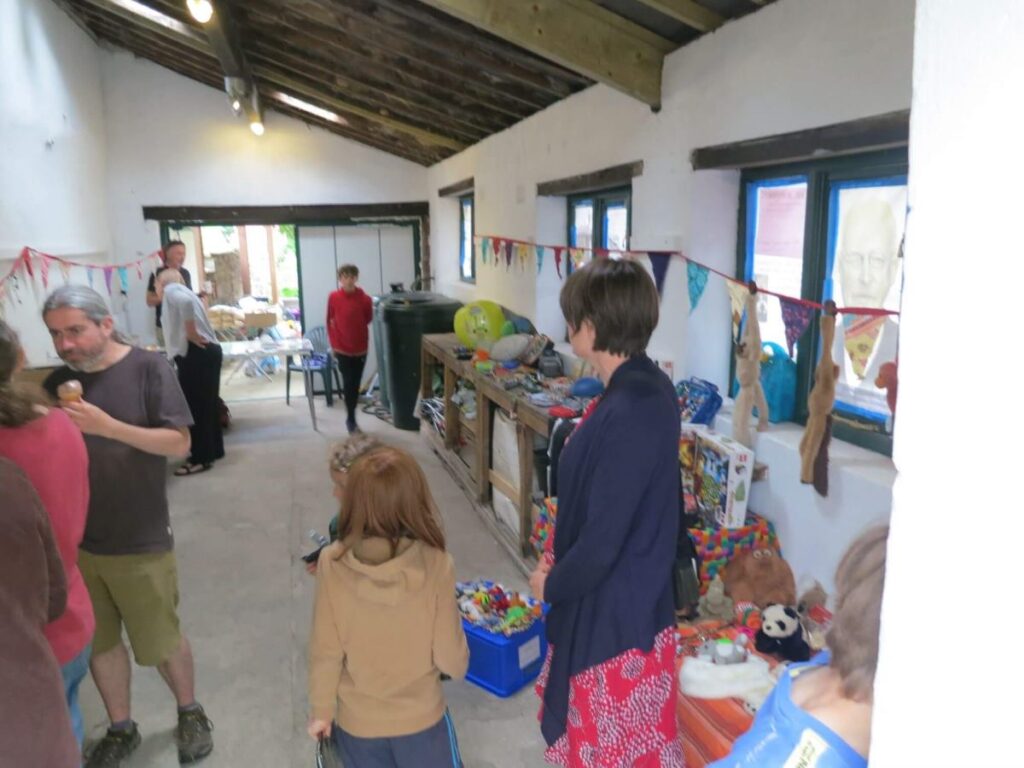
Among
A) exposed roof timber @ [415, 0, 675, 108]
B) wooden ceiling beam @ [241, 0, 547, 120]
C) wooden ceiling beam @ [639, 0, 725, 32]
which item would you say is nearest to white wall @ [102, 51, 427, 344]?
wooden ceiling beam @ [241, 0, 547, 120]

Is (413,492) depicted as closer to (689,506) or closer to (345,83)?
(689,506)

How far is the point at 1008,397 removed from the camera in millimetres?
490

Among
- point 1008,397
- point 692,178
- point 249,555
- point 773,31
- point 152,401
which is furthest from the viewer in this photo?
point 249,555

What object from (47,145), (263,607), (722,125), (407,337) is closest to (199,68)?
(47,145)

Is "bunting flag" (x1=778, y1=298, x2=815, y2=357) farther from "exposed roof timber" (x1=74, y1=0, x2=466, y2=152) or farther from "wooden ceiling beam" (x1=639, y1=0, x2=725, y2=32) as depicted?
"exposed roof timber" (x1=74, y1=0, x2=466, y2=152)

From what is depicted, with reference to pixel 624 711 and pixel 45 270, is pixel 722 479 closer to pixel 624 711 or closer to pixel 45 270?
pixel 624 711

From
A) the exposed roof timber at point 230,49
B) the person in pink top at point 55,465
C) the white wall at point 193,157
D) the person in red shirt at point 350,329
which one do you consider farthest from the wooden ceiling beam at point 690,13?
the white wall at point 193,157

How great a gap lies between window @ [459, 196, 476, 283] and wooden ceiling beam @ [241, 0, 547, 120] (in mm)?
2126

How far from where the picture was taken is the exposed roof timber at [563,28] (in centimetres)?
309

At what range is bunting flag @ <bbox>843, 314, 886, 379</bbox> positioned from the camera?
2.19 m

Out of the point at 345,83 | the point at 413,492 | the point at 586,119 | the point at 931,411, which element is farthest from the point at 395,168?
the point at 931,411

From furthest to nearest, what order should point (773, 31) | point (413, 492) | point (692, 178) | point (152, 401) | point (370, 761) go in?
point (692, 178) → point (773, 31) → point (152, 401) → point (370, 761) → point (413, 492)

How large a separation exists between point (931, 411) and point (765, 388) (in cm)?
241

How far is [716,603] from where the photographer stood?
8.63 feet
